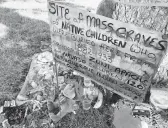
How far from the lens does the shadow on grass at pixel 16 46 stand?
314 cm

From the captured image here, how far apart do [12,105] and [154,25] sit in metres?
2.52

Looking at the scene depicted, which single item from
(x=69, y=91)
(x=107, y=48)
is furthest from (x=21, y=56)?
(x=107, y=48)

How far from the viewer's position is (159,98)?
106 inches

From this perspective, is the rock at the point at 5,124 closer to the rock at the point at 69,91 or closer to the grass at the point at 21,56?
the grass at the point at 21,56

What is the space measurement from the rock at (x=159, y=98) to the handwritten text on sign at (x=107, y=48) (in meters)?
0.81

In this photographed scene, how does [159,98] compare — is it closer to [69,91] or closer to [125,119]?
[125,119]

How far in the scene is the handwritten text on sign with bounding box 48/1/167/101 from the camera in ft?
5.17

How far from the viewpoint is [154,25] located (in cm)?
212

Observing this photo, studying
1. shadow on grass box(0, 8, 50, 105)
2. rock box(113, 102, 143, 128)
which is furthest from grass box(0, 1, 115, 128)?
rock box(113, 102, 143, 128)

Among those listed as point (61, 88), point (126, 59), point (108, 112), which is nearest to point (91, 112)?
point (108, 112)

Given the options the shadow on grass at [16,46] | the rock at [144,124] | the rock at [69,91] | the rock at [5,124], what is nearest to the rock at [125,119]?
the rock at [144,124]

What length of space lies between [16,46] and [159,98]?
140 inches

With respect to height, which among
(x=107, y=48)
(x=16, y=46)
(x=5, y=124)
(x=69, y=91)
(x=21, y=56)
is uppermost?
(x=107, y=48)

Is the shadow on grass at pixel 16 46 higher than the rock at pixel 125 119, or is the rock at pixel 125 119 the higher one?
the shadow on grass at pixel 16 46
